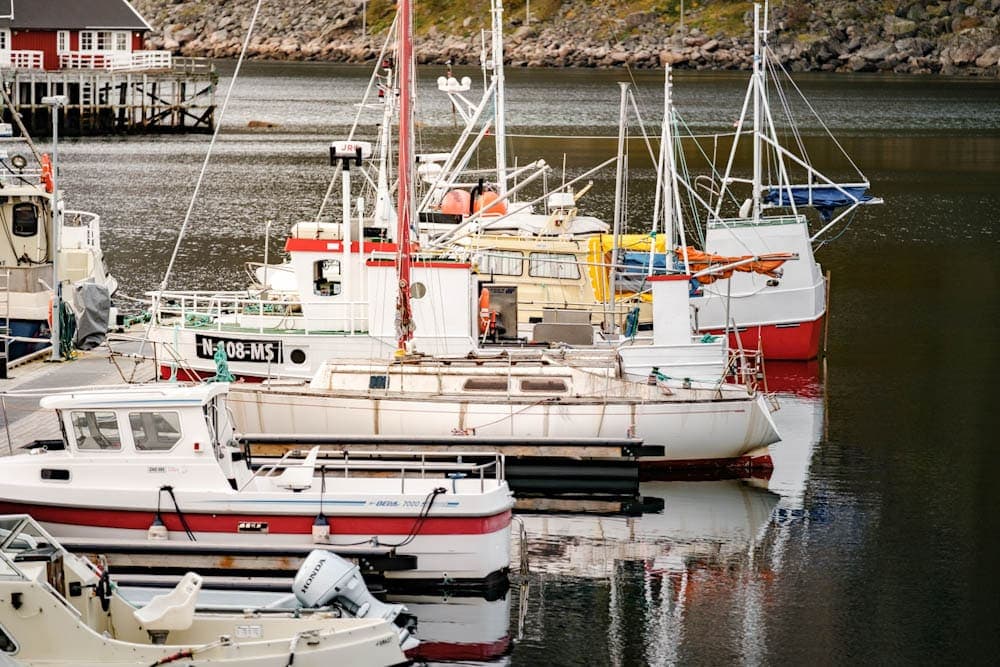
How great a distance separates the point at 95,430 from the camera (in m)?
25.1

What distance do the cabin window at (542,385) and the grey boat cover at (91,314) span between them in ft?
39.0

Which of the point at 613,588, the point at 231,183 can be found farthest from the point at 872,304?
the point at 231,183

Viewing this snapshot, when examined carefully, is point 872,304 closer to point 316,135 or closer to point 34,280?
point 34,280

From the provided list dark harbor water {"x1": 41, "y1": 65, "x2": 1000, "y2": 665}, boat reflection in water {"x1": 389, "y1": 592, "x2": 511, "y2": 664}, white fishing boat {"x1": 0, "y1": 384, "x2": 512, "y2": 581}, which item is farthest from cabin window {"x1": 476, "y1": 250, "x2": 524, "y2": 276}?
white fishing boat {"x1": 0, "y1": 384, "x2": 512, "y2": 581}

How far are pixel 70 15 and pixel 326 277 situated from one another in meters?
71.1

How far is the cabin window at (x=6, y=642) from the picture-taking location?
2022 centimetres

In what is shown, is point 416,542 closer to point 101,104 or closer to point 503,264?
point 503,264

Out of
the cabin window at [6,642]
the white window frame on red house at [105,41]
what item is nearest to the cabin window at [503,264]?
the cabin window at [6,642]

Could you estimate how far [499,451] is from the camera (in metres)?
31.7

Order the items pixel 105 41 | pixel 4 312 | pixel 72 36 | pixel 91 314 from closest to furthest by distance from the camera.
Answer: pixel 4 312 → pixel 91 314 → pixel 72 36 → pixel 105 41

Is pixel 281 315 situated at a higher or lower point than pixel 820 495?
higher

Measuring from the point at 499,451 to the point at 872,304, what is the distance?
27.0 m

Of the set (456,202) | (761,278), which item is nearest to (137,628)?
(456,202)

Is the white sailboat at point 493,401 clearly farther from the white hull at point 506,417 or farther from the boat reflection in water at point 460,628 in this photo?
the boat reflection in water at point 460,628
